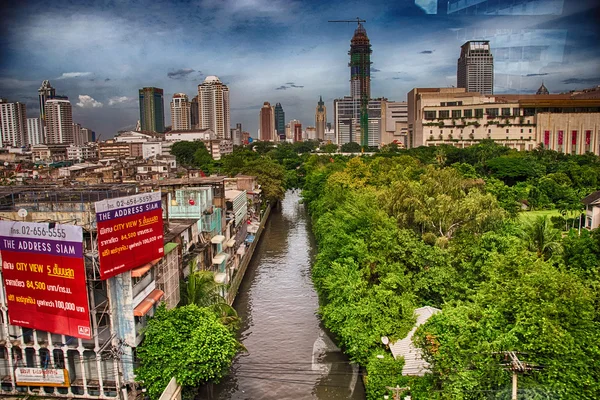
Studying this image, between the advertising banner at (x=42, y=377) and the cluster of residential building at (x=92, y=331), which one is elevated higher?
the cluster of residential building at (x=92, y=331)

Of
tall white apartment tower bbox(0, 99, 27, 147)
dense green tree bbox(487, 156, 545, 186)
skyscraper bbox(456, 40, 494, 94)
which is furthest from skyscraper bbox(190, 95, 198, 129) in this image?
dense green tree bbox(487, 156, 545, 186)

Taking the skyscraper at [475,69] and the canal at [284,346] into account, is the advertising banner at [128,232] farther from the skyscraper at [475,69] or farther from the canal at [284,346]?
the skyscraper at [475,69]

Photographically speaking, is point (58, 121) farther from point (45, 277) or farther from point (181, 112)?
point (45, 277)

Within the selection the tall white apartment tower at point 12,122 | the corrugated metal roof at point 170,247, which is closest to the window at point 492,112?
the corrugated metal roof at point 170,247

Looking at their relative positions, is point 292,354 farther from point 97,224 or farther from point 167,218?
point 97,224

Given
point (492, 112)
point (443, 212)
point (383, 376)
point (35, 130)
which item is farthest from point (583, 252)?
A: point (35, 130)

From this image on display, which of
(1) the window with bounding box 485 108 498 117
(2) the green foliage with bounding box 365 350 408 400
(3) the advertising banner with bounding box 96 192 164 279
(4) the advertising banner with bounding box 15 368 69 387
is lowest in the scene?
(2) the green foliage with bounding box 365 350 408 400

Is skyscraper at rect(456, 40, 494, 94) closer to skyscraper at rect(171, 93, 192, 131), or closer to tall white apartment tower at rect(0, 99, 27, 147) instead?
skyscraper at rect(171, 93, 192, 131)

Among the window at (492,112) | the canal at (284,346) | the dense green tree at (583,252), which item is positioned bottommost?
the canal at (284,346)
